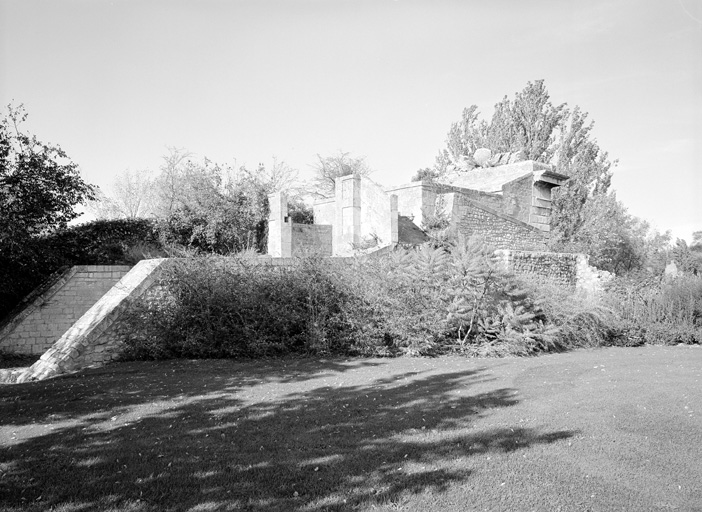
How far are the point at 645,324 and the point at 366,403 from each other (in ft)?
32.5

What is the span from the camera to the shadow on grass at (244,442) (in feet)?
12.2

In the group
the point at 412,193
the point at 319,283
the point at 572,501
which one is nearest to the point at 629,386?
the point at 572,501

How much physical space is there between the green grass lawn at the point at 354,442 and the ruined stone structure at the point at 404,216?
28.7 feet

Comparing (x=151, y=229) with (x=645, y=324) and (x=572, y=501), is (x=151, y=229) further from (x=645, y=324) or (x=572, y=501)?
(x=572, y=501)

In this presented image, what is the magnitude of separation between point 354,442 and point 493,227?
14537 millimetres

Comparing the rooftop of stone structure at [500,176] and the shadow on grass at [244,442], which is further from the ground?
the rooftop of stone structure at [500,176]

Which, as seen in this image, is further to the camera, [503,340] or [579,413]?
[503,340]

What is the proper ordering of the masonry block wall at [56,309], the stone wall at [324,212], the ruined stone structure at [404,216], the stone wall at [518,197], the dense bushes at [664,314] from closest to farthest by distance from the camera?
the masonry block wall at [56,309] → the dense bushes at [664,314] → the ruined stone structure at [404,216] → the stone wall at [518,197] → the stone wall at [324,212]

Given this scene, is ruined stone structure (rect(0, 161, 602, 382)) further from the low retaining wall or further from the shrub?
the shrub

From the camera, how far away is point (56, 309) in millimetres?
12523

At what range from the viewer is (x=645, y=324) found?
1301 centimetres

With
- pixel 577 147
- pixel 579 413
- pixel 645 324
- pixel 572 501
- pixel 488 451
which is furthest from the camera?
pixel 577 147

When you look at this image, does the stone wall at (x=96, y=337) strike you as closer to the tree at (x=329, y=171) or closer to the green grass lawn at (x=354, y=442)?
the green grass lawn at (x=354, y=442)

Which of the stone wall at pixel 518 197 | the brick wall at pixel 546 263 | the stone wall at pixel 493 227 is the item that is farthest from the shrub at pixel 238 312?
the stone wall at pixel 518 197
